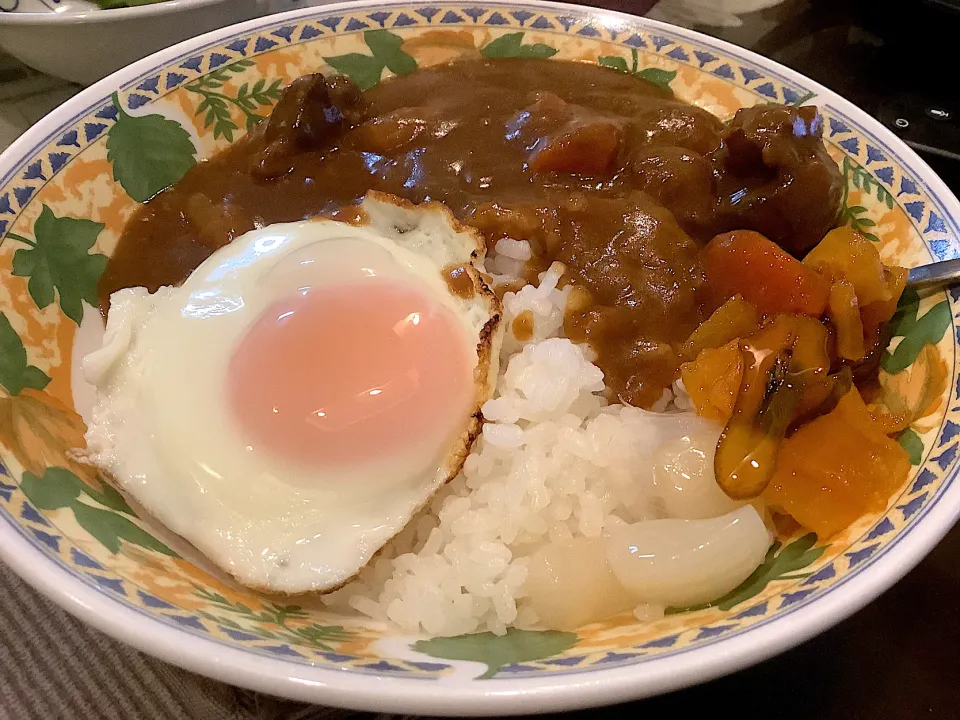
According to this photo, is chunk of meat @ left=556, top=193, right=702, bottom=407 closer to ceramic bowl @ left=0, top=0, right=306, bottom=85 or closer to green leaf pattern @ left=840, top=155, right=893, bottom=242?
green leaf pattern @ left=840, top=155, right=893, bottom=242

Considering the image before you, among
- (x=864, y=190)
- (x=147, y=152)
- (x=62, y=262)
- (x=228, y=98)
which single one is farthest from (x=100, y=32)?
(x=864, y=190)

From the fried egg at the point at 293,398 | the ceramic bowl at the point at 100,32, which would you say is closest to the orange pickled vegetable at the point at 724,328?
the fried egg at the point at 293,398

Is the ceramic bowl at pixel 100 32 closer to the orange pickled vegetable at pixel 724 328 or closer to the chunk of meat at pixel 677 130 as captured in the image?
the chunk of meat at pixel 677 130

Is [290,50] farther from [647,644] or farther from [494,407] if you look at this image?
[647,644]

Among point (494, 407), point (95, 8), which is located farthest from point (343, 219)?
point (95, 8)

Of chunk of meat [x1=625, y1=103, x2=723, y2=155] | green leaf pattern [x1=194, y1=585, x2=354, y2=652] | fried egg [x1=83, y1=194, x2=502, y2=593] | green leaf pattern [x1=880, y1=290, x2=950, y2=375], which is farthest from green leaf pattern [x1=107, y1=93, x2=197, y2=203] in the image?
green leaf pattern [x1=880, y1=290, x2=950, y2=375]

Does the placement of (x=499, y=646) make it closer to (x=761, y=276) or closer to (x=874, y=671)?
(x=874, y=671)
